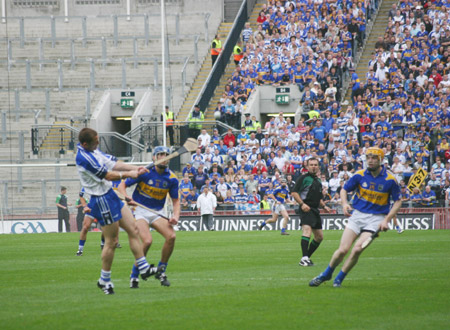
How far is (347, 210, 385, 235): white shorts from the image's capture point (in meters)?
11.4

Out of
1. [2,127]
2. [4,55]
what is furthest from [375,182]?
[4,55]

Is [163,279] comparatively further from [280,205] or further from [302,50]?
[302,50]

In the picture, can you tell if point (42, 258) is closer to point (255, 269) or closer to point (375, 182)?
point (255, 269)

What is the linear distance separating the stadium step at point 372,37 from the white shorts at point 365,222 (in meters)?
25.0

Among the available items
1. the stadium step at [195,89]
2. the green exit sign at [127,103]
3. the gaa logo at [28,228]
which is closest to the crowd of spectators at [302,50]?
the stadium step at [195,89]

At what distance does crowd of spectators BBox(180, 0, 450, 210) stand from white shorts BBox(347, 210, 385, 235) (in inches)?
713

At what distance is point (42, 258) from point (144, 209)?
267 inches

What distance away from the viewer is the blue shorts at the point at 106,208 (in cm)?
1096

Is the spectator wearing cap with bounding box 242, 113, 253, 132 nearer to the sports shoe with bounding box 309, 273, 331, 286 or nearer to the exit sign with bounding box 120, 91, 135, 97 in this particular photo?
the exit sign with bounding box 120, 91, 135, 97

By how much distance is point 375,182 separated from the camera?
11648mm

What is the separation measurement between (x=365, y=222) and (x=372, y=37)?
1121 inches

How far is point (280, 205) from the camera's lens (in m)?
27.6

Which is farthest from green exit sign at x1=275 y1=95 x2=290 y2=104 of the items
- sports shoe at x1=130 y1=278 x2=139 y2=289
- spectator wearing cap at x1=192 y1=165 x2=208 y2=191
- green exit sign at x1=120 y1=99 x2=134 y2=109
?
sports shoe at x1=130 y1=278 x2=139 y2=289

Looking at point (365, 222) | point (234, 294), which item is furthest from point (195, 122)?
point (234, 294)
